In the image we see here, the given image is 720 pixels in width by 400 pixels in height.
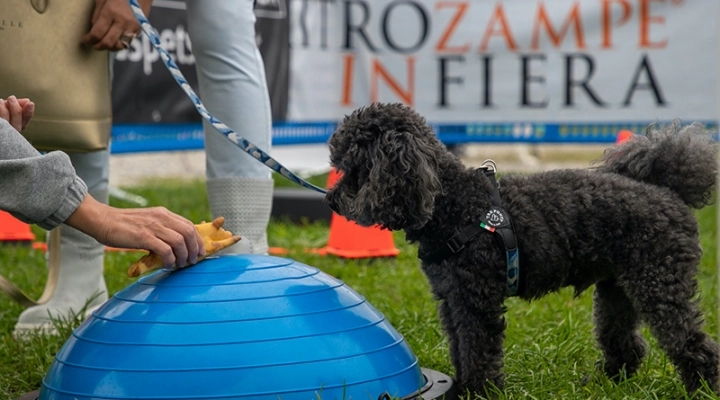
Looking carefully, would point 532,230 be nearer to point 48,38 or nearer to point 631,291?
point 631,291

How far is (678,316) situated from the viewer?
106 inches

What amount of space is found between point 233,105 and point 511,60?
5.08 m

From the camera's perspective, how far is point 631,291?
108 inches

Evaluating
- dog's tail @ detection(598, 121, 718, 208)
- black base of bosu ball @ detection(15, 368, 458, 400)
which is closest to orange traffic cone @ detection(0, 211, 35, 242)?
black base of bosu ball @ detection(15, 368, 458, 400)

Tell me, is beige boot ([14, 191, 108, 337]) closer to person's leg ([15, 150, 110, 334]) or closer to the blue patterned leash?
person's leg ([15, 150, 110, 334])

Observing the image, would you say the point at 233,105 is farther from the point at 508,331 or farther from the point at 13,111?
the point at 508,331

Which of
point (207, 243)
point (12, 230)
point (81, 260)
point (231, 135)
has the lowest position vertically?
point (12, 230)

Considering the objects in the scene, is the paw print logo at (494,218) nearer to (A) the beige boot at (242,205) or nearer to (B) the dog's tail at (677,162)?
(B) the dog's tail at (677,162)

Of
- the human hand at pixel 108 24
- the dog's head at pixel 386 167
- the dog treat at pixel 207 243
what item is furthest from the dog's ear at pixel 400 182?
the human hand at pixel 108 24

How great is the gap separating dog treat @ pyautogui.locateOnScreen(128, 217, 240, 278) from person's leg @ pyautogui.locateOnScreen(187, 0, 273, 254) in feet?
1.89

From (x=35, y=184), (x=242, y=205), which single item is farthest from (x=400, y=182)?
(x=35, y=184)

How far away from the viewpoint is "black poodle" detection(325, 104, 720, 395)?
269 centimetres

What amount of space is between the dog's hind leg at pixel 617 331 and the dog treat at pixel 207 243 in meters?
1.21

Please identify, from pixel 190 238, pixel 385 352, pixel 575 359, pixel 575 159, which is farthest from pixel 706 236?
pixel 575 159
